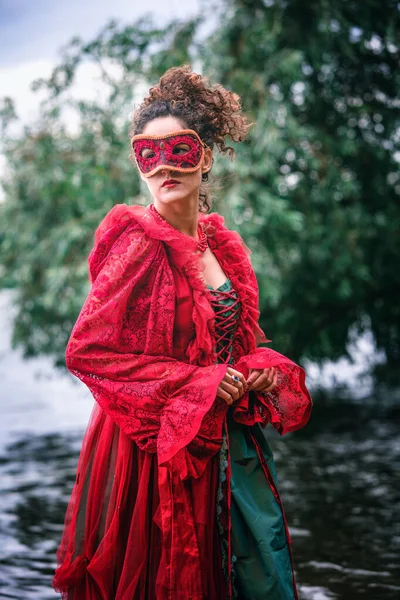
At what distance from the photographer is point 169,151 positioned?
195 centimetres

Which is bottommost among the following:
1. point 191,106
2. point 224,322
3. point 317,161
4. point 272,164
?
point 224,322

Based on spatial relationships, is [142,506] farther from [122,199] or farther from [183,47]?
[183,47]

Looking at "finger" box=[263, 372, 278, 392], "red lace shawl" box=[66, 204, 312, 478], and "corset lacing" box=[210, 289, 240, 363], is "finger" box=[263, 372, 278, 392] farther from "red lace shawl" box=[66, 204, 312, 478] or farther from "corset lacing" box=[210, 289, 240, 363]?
"corset lacing" box=[210, 289, 240, 363]

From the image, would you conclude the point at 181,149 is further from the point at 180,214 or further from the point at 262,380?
the point at 262,380

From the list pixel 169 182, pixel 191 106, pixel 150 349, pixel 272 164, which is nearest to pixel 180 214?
pixel 169 182

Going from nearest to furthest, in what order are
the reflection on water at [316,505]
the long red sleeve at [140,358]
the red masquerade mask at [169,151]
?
the long red sleeve at [140,358], the red masquerade mask at [169,151], the reflection on water at [316,505]

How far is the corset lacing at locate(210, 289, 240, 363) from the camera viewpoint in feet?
6.66

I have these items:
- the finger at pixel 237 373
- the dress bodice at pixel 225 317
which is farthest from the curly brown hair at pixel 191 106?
the finger at pixel 237 373

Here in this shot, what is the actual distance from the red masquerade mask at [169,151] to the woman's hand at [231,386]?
0.61m

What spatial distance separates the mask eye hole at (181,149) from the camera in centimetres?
197

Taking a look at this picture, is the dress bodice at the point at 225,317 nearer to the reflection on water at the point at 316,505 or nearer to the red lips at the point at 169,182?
the red lips at the point at 169,182

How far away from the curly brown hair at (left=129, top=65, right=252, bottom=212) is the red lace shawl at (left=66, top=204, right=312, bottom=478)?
1.00ft

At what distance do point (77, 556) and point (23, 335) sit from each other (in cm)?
554

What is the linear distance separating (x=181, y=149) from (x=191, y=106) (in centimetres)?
14
